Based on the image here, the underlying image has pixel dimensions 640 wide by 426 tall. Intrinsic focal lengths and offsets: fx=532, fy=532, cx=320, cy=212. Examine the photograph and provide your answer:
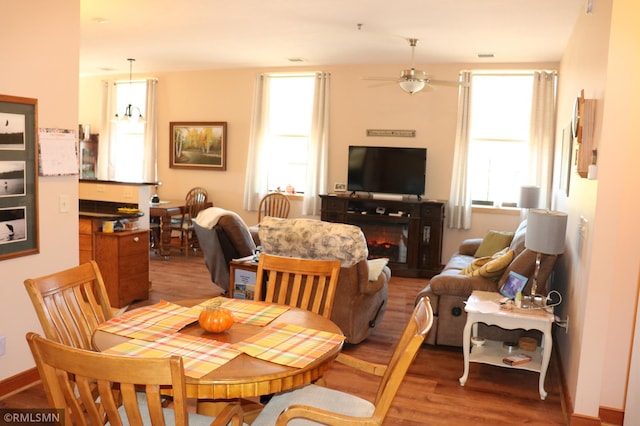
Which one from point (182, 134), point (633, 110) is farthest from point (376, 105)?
point (633, 110)

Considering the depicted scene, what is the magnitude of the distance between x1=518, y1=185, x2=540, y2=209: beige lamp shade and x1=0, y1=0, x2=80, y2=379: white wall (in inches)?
199

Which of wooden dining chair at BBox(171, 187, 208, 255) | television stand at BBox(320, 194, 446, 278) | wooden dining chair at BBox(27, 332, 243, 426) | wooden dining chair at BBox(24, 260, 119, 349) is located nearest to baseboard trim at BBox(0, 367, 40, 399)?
wooden dining chair at BBox(24, 260, 119, 349)

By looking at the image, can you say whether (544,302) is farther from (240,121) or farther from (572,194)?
(240,121)

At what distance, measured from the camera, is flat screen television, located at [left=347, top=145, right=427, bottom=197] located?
7328mm

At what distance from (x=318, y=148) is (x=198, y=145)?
2204mm

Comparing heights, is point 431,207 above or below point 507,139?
below

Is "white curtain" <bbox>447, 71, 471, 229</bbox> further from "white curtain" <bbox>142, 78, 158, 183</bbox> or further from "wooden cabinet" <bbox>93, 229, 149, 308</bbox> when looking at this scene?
"white curtain" <bbox>142, 78, 158, 183</bbox>

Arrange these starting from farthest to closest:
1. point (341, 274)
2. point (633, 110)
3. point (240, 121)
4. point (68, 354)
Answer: point (240, 121)
point (341, 274)
point (633, 110)
point (68, 354)

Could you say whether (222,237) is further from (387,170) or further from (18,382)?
(387,170)

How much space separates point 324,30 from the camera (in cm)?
584

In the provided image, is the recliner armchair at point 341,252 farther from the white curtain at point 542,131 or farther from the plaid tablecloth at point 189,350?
the white curtain at point 542,131

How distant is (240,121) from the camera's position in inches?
338

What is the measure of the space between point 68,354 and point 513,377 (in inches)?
127

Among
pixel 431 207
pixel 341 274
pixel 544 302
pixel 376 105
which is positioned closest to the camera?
pixel 544 302
